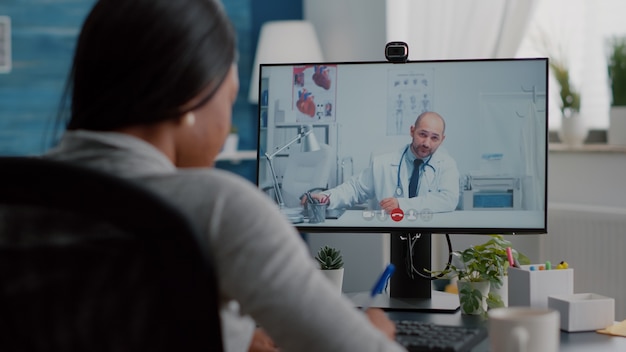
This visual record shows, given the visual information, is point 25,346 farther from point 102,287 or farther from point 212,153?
point 212,153

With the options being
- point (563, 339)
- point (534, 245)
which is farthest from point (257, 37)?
point (563, 339)

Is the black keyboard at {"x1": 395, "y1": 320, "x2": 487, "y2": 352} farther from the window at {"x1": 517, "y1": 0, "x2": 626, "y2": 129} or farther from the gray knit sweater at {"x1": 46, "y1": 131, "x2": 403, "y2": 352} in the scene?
the window at {"x1": 517, "y1": 0, "x2": 626, "y2": 129}

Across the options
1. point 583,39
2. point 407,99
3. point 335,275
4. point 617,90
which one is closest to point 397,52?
point 407,99

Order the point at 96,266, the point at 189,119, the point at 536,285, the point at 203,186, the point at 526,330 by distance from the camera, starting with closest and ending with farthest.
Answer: the point at 96,266, the point at 203,186, the point at 189,119, the point at 526,330, the point at 536,285

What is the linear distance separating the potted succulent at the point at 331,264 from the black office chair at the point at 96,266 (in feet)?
3.34

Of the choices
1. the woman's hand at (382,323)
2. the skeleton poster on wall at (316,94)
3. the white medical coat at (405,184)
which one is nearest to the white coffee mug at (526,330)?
the woman's hand at (382,323)

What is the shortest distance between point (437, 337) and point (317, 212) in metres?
0.53

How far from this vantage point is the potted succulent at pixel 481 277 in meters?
1.69

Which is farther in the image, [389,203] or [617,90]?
[617,90]

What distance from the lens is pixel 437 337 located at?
1.33 metres

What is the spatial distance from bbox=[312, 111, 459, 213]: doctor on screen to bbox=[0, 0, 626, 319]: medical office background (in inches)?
55.6

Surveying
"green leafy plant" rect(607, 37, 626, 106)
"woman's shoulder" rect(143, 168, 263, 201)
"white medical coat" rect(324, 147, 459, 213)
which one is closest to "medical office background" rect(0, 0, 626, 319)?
"green leafy plant" rect(607, 37, 626, 106)

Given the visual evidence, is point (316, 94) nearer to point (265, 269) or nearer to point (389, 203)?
point (389, 203)

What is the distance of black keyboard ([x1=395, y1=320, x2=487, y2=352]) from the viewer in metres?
1.29
